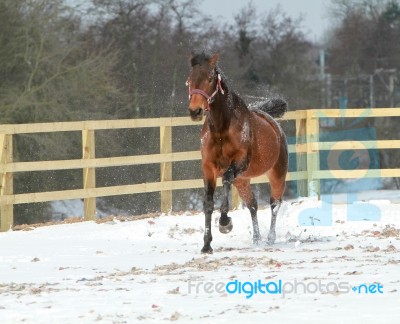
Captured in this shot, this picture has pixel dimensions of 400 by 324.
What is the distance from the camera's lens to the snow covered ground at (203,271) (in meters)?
6.70

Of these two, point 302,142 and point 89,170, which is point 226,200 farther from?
point 302,142

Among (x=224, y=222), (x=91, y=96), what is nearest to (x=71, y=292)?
(x=224, y=222)

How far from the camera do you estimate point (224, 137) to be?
34.2 feet

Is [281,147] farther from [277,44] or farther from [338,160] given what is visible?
[277,44]

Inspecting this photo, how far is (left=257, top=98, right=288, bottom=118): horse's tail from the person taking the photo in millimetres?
12560

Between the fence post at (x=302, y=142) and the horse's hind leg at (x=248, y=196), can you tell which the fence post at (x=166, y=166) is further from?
the horse's hind leg at (x=248, y=196)

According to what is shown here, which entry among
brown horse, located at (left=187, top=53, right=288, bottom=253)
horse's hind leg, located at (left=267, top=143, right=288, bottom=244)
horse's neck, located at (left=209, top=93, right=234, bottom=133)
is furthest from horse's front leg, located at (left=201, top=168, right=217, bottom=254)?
horse's hind leg, located at (left=267, top=143, right=288, bottom=244)

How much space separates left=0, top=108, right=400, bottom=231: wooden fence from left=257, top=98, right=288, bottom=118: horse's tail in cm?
198

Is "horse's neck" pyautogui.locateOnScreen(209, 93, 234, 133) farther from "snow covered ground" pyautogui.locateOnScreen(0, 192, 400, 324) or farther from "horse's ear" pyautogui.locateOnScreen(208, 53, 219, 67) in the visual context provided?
"snow covered ground" pyautogui.locateOnScreen(0, 192, 400, 324)

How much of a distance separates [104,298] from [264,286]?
3.86 ft

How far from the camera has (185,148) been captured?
19.0 m

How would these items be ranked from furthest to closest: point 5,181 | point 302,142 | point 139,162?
point 302,142 → point 139,162 → point 5,181

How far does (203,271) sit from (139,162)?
5516 mm

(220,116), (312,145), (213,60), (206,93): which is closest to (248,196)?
(220,116)
